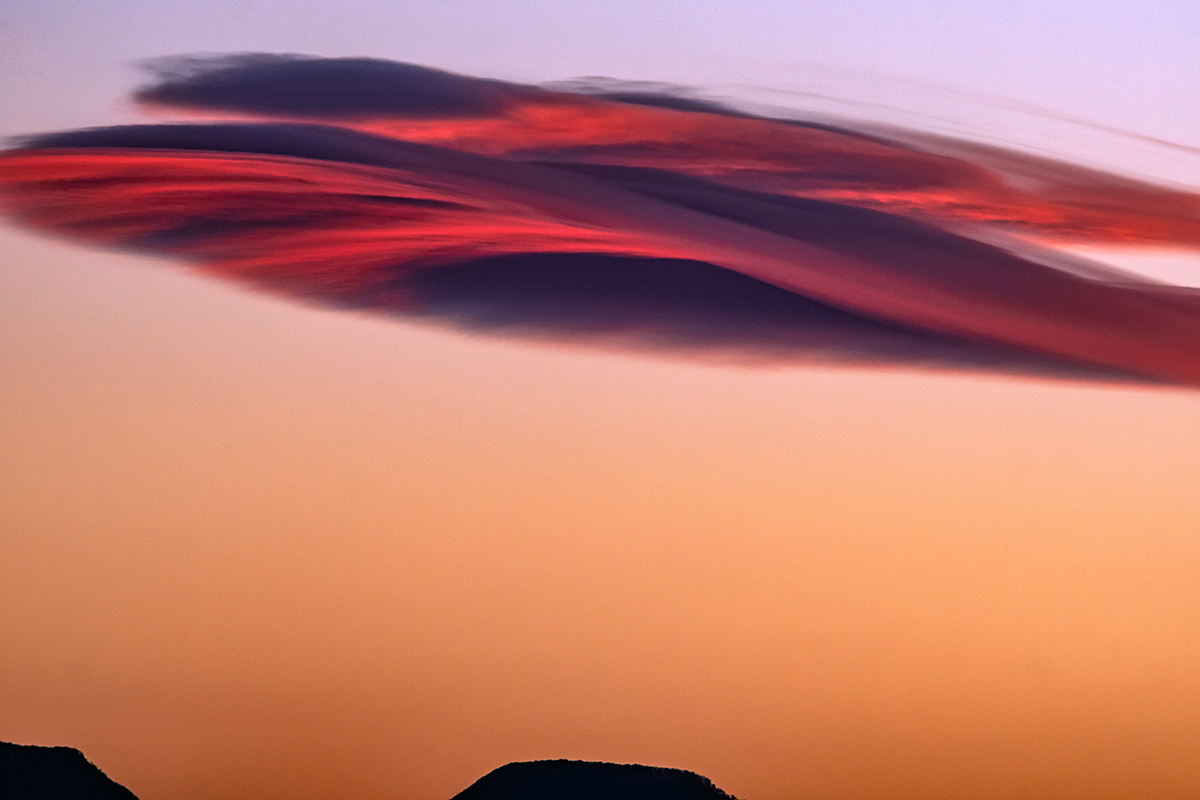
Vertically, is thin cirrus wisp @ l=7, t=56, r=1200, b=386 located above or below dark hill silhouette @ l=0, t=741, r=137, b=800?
above

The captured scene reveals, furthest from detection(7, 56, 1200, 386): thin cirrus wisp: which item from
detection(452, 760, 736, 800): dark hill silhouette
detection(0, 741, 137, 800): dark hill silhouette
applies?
detection(0, 741, 137, 800): dark hill silhouette

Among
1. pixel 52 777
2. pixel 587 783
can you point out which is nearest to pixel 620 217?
pixel 587 783

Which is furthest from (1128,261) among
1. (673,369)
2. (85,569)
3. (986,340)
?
(85,569)

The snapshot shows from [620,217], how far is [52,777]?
1.23 m

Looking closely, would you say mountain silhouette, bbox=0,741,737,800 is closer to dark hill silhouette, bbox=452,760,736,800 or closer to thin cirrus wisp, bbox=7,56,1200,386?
dark hill silhouette, bbox=452,760,736,800

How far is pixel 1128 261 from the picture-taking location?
1.58 m

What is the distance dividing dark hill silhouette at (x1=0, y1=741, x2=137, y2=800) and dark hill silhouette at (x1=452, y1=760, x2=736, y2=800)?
0.53m

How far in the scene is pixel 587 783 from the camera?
1459 millimetres

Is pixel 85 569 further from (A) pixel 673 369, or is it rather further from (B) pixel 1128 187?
(B) pixel 1128 187

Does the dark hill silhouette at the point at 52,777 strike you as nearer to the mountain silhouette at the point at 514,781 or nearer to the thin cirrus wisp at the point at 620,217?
the mountain silhouette at the point at 514,781

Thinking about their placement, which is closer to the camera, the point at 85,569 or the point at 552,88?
the point at 85,569

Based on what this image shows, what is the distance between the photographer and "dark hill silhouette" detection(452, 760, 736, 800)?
4.76 ft

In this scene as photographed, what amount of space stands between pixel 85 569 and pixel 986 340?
1.49 m

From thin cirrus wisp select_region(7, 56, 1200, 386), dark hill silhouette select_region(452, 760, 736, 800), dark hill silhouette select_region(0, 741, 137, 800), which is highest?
thin cirrus wisp select_region(7, 56, 1200, 386)
